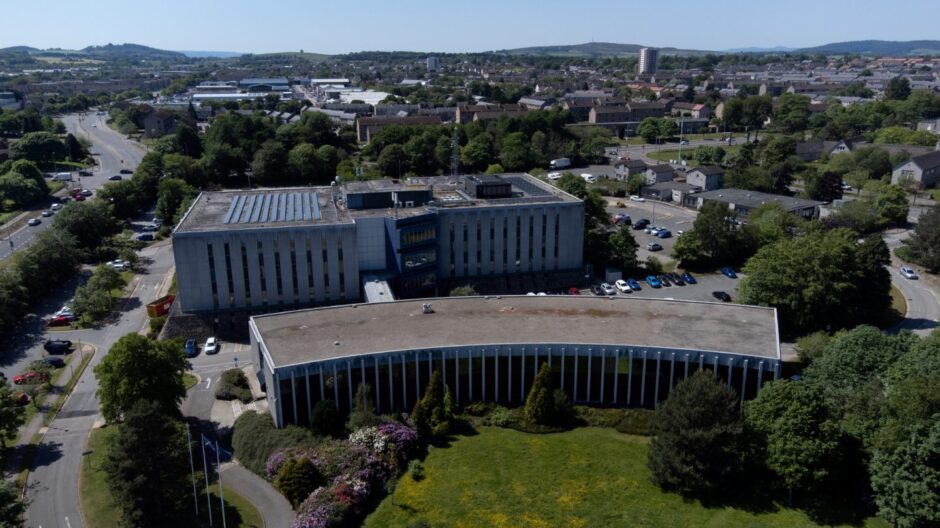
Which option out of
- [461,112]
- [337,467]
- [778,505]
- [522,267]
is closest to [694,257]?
[522,267]

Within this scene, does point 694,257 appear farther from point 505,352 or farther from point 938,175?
point 938,175

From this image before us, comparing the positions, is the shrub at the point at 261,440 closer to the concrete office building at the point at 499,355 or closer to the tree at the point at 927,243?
the concrete office building at the point at 499,355

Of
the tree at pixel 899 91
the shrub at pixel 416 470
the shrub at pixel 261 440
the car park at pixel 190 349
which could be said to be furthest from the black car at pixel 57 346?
the tree at pixel 899 91

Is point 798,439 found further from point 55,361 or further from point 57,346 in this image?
point 57,346

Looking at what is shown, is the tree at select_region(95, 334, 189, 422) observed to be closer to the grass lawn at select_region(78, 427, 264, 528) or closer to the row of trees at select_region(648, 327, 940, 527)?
the grass lawn at select_region(78, 427, 264, 528)

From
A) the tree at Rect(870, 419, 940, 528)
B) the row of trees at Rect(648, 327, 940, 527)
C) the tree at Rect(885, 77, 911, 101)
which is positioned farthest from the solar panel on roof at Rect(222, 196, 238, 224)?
the tree at Rect(885, 77, 911, 101)

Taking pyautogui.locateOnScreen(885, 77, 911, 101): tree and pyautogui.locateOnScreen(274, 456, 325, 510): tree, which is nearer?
pyautogui.locateOnScreen(274, 456, 325, 510): tree
